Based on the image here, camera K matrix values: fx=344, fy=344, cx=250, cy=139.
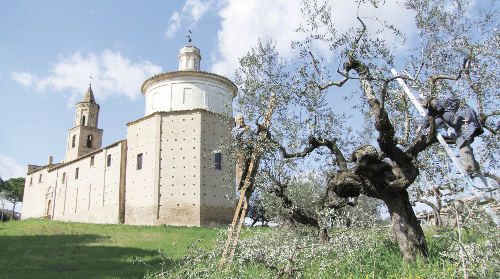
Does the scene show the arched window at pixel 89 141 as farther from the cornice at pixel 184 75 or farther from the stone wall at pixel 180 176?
the cornice at pixel 184 75

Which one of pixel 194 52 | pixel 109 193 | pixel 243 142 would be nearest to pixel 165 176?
pixel 109 193

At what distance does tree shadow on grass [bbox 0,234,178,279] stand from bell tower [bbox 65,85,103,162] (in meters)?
26.4

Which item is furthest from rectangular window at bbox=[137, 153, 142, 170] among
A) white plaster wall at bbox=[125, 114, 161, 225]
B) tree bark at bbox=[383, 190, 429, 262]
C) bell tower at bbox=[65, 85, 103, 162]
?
tree bark at bbox=[383, 190, 429, 262]

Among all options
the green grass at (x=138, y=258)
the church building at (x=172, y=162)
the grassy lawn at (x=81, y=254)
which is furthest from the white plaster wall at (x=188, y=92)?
the grassy lawn at (x=81, y=254)

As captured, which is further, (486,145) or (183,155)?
(183,155)

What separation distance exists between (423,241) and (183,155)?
18051 mm

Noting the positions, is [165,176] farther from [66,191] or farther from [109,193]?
[66,191]

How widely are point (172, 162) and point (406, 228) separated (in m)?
18.1

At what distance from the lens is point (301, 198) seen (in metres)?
8.81

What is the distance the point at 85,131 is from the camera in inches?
1553

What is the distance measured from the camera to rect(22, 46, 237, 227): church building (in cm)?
2127

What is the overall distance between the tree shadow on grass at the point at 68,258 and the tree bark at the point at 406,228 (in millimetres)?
4434

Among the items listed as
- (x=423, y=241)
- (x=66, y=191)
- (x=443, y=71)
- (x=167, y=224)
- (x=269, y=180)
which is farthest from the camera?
(x=66, y=191)

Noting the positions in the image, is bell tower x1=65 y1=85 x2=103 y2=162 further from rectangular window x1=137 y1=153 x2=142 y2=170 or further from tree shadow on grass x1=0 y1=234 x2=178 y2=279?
tree shadow on grass x1=0 y1=234 x2=178 y2=279
